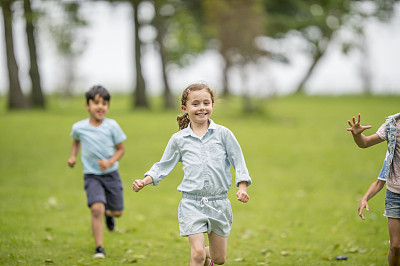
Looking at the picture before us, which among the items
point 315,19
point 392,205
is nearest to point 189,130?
point 392,205

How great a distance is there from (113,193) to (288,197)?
523cm

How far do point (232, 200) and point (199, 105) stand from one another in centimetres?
614

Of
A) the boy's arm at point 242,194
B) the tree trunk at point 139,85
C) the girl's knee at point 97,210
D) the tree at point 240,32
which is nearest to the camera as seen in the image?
the boy's arm at point 242,194

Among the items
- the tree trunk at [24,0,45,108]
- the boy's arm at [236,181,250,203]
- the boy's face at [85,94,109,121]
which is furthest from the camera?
the tree trunk at [24,0,45,108]

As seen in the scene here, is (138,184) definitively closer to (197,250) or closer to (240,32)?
(197,250)

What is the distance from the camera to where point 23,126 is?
61.6 ft

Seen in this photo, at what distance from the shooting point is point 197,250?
4.64 metres

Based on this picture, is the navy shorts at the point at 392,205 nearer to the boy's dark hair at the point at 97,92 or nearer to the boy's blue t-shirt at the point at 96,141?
the boy's blue t-shirt at the point at 96,141

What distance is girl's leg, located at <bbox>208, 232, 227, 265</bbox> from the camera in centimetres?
494

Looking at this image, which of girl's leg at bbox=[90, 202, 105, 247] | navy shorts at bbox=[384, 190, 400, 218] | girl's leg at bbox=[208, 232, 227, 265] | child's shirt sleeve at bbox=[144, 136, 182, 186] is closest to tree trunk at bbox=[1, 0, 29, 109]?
girl's leg at bbox=[90, 202, 105, 247]

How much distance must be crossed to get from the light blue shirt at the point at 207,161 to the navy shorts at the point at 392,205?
1.23 metres

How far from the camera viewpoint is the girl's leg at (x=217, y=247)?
16.2ft

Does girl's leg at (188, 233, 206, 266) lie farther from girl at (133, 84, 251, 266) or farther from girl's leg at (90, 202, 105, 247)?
girl's leg at (90, 202, 105, 247)

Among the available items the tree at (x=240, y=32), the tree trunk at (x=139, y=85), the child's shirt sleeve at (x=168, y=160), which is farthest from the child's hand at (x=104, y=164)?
the tree trunk at (x=139, y=85)
